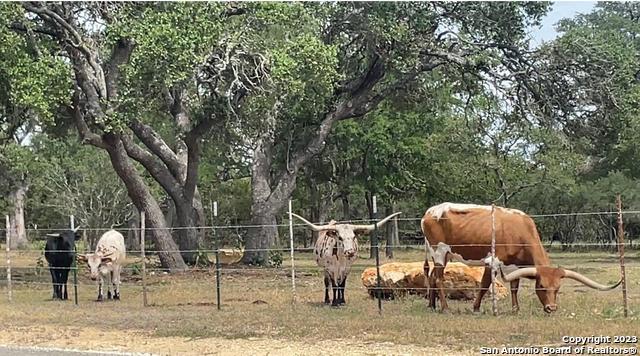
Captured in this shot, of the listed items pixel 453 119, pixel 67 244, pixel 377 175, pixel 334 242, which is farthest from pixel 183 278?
pixel 453 119

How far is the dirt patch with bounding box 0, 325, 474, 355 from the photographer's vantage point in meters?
9.80

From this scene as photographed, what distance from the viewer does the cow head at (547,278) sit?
1255 centimetres

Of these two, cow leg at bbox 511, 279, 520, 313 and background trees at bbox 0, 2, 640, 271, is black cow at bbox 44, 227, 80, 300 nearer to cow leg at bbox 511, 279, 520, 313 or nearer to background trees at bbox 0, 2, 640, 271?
background trees at bbox 0, 2, 640, 271

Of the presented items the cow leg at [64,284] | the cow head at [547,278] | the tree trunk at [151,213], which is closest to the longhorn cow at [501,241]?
the cow head at [547,278]

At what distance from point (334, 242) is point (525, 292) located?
12.9ft

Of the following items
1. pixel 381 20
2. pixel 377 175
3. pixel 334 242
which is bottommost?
pixel 334 242

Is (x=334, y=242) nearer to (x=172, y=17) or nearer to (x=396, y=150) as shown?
(x=172, y=17)

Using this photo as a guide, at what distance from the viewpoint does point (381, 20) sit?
23.6m

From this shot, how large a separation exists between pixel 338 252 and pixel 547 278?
388cm

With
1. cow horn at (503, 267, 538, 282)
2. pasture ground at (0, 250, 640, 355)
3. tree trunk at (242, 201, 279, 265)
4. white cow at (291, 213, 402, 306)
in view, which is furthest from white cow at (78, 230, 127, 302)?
cow horn at (503, 267, 538, 282)

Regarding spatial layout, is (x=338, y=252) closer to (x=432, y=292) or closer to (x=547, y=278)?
(x=432, y=292)

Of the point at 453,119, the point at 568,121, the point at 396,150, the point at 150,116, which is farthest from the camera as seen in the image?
the point at 453,119

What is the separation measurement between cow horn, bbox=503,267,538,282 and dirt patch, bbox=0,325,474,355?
336cm

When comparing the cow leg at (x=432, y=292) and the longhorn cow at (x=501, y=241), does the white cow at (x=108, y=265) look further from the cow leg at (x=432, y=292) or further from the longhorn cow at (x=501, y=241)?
the longhorn cow at (x=501, y=241)
